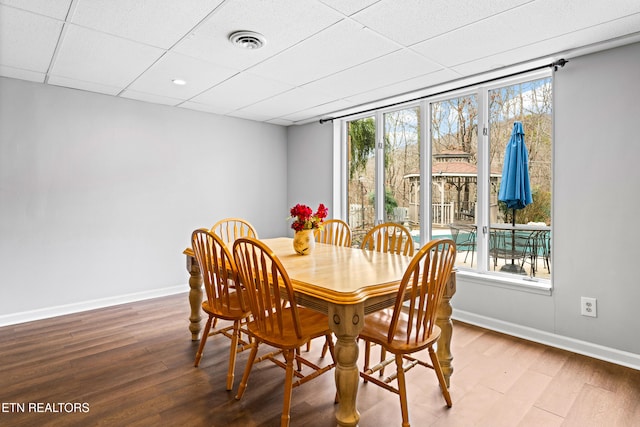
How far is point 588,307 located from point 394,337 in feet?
6.05

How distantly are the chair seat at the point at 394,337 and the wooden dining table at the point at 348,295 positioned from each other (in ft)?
0.40

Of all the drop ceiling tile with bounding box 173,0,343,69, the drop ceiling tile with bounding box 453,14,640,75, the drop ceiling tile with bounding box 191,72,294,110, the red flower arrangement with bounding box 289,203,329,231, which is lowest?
the red flower arrangement with bounding box 289,203,329,231

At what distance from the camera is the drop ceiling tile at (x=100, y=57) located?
250 centimetres

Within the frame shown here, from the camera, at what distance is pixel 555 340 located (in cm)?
288

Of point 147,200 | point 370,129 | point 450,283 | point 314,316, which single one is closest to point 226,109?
point 147,200

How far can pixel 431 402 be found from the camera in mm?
2107

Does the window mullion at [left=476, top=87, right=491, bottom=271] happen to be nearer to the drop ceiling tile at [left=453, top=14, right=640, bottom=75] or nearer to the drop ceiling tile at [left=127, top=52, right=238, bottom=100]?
the drop ceiling tile at [left=453, top=14, right=640, bottom=75]

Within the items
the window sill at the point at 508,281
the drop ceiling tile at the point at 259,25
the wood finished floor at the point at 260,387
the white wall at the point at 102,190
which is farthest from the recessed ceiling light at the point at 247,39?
the window sill at the point at 508,281

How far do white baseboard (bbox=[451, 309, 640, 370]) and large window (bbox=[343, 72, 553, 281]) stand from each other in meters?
0.46

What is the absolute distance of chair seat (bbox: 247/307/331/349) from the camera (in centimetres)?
185

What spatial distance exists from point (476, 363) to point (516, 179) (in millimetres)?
1661

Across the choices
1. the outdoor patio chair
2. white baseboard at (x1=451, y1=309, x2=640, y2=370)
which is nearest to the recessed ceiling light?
the outdoor patio chair

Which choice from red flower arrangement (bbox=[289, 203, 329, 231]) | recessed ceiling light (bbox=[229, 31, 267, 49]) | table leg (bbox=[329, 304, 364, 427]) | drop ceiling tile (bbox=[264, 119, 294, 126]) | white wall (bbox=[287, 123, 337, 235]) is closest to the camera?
table leg (bbox=[329, 304, 364, 427])

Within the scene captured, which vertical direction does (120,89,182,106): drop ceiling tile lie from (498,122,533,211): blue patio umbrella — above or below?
above
